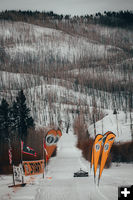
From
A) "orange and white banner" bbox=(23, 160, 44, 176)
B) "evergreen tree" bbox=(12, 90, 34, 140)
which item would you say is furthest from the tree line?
"orange and white banner" bbox=(23, 160, 44, 176)

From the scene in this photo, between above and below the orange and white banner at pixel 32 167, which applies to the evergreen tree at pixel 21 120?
below

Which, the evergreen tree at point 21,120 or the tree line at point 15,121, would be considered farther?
the evergreen tree at point 21,120

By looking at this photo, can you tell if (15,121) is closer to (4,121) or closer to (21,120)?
(21,120)

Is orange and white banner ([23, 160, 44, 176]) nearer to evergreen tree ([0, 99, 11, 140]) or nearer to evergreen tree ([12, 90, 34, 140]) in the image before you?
evergreen tree ([0, 99, 11, 140])

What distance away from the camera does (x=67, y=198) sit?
20.8 metres

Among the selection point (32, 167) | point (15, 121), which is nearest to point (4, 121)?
point (15, 121)

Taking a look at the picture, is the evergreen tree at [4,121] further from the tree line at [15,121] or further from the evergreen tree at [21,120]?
the evergreen tree at [21,120]

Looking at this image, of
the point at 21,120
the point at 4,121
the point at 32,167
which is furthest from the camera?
the point at 21,120

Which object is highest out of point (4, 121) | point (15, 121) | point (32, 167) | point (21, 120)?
point (32, 167)

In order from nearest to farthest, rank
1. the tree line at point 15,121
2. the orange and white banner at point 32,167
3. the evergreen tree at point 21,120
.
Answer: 1. the orange and white banner at point 32,167
2. the tree line at point 15,121
3. the evergreen tree at point 21,120

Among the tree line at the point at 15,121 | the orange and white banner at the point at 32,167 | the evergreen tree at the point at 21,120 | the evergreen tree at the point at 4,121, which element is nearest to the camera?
the orange and white banner at the point at 32,167

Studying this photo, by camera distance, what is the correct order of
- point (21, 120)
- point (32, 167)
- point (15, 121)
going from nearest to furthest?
point (32, 167), point (21, 120), point (15, 121)

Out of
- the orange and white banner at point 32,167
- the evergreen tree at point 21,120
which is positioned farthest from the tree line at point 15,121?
the orange and white banner at point 32,167

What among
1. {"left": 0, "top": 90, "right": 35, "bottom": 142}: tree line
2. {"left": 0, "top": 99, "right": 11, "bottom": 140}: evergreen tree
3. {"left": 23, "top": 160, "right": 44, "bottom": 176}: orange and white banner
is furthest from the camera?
{"left": 0, "top": 90, "right": 35, "bottom": 142}: tree line
